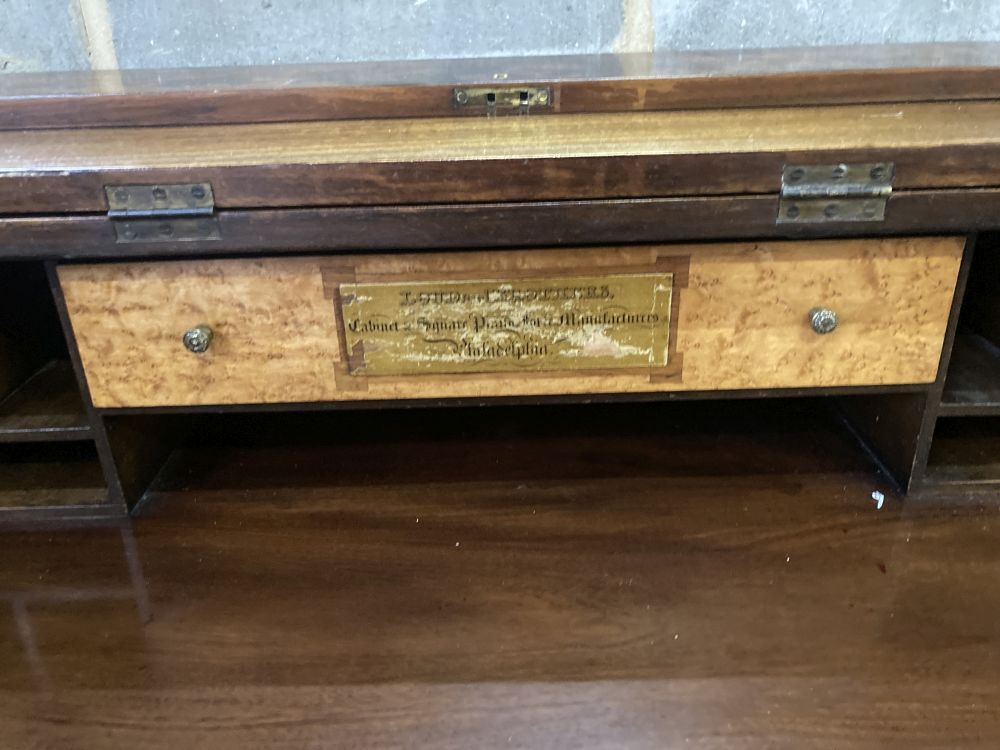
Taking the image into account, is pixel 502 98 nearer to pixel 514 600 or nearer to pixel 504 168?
pixel 504 168

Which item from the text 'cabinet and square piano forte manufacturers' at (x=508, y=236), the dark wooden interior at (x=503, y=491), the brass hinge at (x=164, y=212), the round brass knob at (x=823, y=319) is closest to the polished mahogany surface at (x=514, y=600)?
the dark wooden interior at (x=503, y=491)

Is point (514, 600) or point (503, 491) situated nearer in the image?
point (514, 600)


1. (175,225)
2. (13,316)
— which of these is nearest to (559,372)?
(175,225)

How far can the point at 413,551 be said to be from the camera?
943 mm

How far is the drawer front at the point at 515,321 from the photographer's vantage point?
845mm

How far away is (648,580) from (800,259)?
357 mm

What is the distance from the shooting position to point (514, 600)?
2.84ft

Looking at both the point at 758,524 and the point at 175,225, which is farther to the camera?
the point at 758,524

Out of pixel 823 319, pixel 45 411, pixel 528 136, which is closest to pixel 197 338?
pixel 45 411

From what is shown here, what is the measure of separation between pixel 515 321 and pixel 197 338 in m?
0.32

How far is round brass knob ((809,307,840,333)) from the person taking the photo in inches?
34.0

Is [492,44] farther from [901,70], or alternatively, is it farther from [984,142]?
[984,142]

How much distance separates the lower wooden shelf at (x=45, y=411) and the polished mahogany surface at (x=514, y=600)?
0.12m

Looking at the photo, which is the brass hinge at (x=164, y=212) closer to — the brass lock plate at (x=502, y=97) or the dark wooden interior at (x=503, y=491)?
the dark wooden interior at (x=503, y=491)
